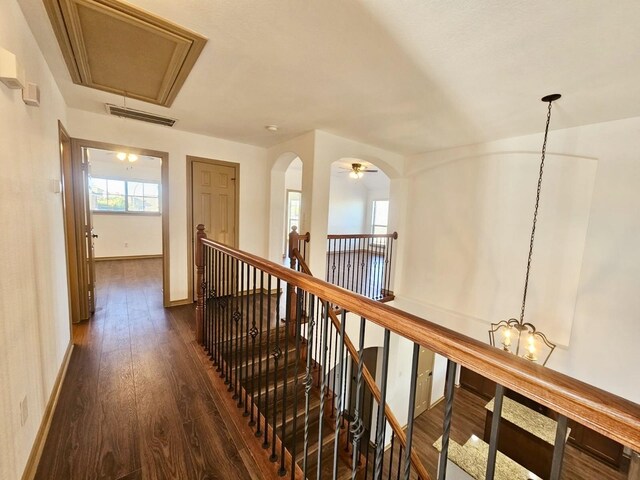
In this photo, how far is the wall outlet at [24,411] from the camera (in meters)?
1.33

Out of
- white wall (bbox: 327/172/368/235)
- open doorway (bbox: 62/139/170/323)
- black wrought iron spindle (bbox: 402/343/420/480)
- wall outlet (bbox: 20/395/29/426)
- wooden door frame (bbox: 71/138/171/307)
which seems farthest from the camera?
white wall (bbox: 327/172/368/235)

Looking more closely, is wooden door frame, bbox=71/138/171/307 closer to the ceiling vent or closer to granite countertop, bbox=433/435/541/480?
the ceiling vent

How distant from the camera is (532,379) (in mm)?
543

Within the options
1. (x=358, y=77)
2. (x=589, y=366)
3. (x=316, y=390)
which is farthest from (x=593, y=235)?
(x=316, y=390)

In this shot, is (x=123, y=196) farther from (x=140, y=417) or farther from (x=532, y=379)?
(x=532, y=379)

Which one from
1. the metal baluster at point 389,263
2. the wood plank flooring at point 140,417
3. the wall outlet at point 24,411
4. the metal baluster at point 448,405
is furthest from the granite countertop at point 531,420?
the wall outlet at point 24,411

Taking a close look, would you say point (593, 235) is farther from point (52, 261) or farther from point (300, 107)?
point (52, 261)

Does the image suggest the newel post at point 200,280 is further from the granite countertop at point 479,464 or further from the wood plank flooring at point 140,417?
the granite countertop at point 479,464

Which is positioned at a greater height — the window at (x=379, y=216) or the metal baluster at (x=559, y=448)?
the window at (x=379, y=216)

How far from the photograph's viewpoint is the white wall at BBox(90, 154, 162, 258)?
6.36 m

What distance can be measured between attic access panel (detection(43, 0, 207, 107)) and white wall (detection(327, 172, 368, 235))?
6.70 m

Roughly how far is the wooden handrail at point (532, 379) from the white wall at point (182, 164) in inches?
140

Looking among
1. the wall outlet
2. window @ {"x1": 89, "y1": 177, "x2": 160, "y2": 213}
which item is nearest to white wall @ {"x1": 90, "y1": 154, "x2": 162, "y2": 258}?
window @ {"x1": 89, "y1": 177, "x2": 160, "y2": 213}

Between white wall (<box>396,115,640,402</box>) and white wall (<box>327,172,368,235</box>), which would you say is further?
white wall (<box>327,172,368,235</box>)
